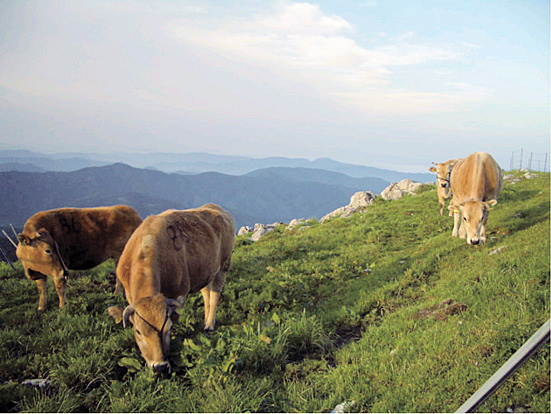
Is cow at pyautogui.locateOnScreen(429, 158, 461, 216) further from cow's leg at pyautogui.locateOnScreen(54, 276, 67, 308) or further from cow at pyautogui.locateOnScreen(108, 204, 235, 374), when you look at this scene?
cow's leg at pyautogui.locateOnScreen(54, 276, 67, 308)

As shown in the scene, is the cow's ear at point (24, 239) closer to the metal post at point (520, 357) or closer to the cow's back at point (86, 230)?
the cow's back at point (86, 230)

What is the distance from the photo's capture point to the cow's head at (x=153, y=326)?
200 inches

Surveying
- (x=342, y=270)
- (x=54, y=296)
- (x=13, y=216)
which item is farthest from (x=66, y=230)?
(x=13, y=216)

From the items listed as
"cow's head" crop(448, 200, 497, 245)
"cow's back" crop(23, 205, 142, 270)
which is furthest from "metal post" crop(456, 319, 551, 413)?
"cow's back" crop(23, 205, 142, 270)

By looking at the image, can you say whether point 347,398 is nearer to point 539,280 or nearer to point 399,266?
point 539,280

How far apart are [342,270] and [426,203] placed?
1195cm

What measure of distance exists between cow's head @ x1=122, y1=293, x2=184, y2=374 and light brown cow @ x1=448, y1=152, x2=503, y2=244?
9.53 metres

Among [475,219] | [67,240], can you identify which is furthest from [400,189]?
[67,240]

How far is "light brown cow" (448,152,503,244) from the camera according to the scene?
34.2 ft

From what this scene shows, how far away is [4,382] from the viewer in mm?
5441

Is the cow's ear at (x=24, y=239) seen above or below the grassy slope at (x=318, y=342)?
above

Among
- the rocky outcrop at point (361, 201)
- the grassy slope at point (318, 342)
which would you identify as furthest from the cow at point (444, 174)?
the rocky outcrop at point (361, 201)

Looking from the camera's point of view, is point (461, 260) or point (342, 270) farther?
point (342, 270)

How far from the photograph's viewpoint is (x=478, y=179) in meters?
11.8
